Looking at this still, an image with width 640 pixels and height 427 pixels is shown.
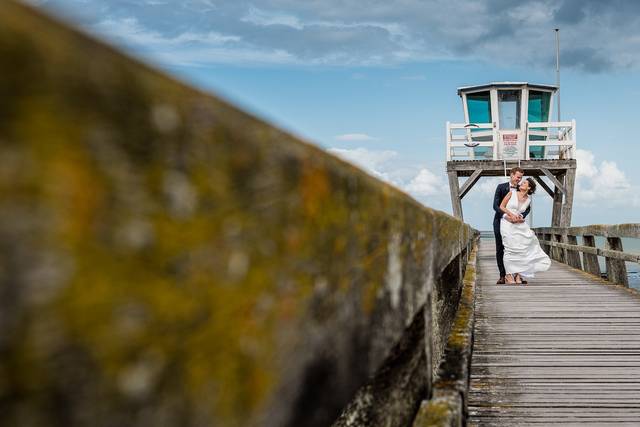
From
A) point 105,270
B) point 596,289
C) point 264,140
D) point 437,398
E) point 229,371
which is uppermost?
point 264,140

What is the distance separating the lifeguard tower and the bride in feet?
40.0

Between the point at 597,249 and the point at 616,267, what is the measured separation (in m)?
1.39

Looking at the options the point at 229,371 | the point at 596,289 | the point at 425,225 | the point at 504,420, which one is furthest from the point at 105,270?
the point at 596,289

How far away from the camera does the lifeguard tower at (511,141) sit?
21859mm

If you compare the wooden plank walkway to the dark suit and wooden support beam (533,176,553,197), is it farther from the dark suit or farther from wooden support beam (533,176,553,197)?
wooden support beam (533,176,553,197)

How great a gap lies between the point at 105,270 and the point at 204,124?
161 mm

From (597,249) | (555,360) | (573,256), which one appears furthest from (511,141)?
(555,360)

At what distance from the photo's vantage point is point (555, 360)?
4.79 metres

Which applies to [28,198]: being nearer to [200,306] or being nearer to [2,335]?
[2,335]

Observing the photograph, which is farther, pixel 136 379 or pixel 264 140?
pixel 264 140

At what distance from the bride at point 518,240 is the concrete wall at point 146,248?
8730 mm

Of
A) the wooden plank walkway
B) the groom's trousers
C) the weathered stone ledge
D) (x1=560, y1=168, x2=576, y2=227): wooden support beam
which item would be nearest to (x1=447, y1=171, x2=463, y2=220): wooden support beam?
(x1=560, y1=168, x2=576, y2=227): wooden support beam

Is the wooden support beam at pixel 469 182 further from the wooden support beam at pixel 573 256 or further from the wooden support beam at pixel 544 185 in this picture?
the wooden support beam at pixel 573 256

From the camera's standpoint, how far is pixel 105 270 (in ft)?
1.36
